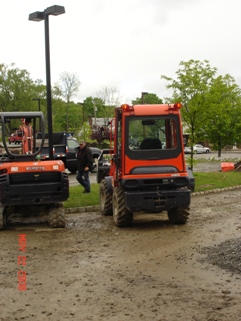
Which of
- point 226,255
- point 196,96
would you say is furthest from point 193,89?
point 226,255

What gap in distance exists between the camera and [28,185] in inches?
469

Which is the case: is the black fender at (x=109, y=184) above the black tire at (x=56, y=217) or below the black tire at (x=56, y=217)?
above

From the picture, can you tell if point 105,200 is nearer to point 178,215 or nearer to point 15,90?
point 178,215

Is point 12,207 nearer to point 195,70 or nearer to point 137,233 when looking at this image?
point 137,233

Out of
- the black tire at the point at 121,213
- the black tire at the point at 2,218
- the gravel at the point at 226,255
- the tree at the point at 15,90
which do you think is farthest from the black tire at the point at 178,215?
the tree at the point at 15,90

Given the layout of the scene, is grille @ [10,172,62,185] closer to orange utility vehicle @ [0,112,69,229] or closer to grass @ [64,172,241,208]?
orange utility vehicle @ [0,112,69,229]

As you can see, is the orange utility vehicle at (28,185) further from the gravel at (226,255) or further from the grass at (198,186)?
the gravel at (226,255)

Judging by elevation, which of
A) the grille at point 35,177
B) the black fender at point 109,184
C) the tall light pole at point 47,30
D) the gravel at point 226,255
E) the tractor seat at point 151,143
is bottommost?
the gravel at point 226,255

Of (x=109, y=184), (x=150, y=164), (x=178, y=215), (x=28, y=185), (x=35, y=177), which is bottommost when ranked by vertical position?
(x=178, y=215)

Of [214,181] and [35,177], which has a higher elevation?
→ [35,177]

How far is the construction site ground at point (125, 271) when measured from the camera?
20.9 feet

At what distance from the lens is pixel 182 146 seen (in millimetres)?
12359

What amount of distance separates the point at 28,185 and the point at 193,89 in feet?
37.6

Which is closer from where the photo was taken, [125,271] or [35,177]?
[125,271]
